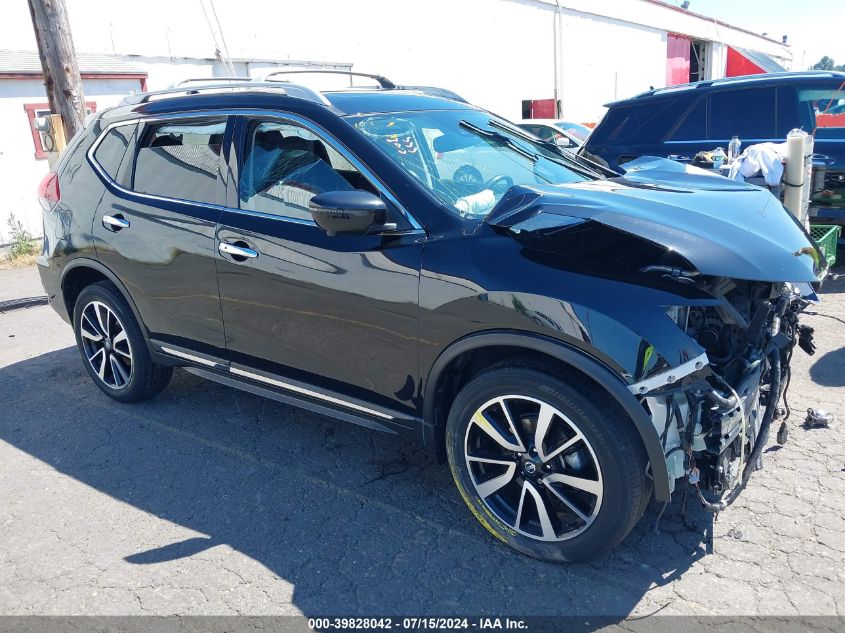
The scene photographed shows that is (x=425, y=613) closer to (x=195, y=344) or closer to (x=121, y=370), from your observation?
(x=195, y=344)

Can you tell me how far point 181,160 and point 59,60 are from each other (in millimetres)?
5316

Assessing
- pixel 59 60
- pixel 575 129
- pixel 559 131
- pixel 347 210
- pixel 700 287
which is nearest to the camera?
pixel 700 287

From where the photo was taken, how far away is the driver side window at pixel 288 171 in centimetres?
338

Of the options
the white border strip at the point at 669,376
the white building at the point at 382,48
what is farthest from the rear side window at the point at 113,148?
the white building at the point at 382,48

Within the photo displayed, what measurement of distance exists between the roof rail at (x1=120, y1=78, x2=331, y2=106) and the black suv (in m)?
0.02

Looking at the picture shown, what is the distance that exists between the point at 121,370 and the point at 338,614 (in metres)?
2.62

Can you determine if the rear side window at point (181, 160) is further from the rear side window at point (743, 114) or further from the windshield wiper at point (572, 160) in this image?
the rear side window at point (743, 114)

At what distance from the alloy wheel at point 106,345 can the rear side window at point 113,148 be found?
0.86 meters

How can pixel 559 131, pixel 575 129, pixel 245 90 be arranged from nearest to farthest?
pixel 245 90 → pixel 559 131 → pixel 575 129

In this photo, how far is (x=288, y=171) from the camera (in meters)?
3.55

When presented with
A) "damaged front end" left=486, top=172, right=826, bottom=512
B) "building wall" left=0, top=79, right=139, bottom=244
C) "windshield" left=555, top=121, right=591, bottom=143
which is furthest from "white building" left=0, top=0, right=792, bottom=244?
"damaged front end" left=486, top=172, right=826, bottom=512

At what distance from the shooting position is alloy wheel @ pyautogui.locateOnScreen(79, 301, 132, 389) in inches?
179

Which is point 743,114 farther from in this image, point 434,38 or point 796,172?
point 434,38

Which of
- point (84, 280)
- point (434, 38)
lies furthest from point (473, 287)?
point (434, 38)
